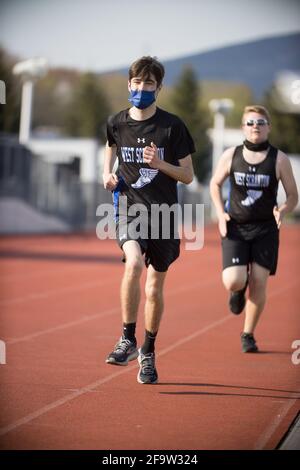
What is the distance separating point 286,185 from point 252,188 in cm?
35

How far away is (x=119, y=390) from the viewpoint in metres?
7.29

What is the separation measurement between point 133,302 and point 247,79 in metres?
130

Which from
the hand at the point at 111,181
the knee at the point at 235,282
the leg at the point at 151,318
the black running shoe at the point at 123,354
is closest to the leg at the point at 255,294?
the knee at the point at 235,282

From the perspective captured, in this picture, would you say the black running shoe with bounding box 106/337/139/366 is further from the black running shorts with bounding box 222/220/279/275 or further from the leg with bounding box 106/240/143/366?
the black running shorts with bounding box 222/220/279/275

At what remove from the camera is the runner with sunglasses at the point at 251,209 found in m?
9.05

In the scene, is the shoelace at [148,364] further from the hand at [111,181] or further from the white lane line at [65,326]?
the white lane line at [65,326]

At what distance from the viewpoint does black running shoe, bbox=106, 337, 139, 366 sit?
736cm

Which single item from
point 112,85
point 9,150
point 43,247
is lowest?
point 43,247

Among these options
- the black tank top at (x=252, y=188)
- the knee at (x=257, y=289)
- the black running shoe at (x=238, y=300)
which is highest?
the black tank top at (x=252, y=188)

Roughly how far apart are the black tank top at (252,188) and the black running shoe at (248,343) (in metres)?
1.07

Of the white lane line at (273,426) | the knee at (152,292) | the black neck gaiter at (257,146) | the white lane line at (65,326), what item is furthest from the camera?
the white lane line at (65,326)

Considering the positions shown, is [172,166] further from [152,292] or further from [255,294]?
[255,294]

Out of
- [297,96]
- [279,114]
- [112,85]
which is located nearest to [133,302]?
[297,96]
